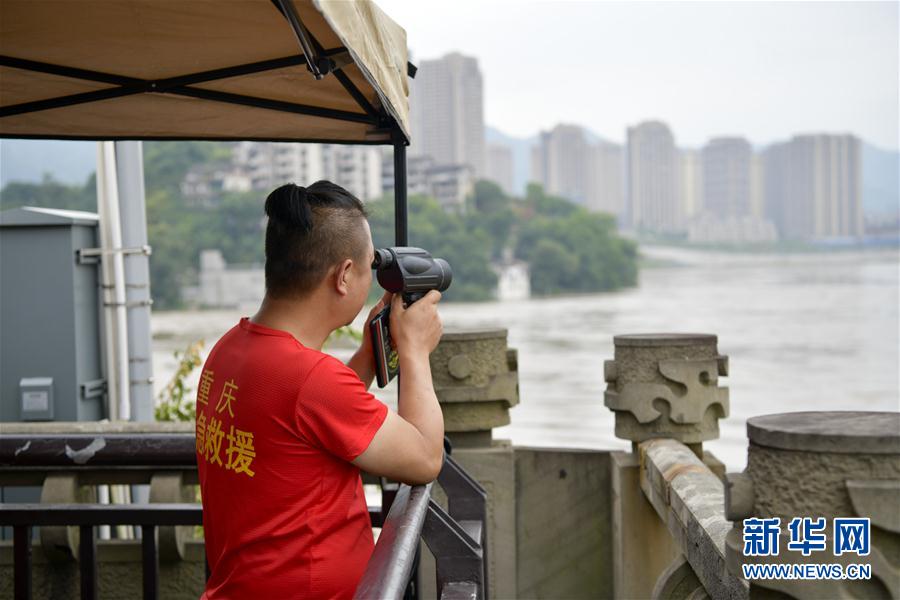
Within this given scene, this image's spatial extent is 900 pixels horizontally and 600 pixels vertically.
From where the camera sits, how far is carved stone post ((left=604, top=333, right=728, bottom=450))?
3.80 m

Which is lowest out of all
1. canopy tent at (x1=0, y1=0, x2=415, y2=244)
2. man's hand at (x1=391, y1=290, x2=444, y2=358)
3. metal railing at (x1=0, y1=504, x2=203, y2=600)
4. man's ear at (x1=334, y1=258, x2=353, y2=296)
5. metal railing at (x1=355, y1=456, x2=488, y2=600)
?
metal railing at (x1=0, y1=504, x2=203, y2=600)

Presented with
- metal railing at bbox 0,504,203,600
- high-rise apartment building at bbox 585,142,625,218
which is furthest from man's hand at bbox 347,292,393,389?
high-rise apartment building at bbox 585,142,625,218

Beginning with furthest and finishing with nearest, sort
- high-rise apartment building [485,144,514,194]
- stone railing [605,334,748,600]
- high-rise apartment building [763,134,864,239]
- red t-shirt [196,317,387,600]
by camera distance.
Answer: high-rise apartment building [485,144,514,194] < high-rise apartment building [763,134,864,239] < stone railing [605,334,748,600] < red t-shirt [196,317,387,600]

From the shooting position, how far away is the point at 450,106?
94.4m

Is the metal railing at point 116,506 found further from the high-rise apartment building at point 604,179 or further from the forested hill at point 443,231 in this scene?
the high-rise apartment building at point 604,179

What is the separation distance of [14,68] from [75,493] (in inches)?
60.0

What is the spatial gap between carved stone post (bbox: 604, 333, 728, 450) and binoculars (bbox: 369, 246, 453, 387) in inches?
64.9

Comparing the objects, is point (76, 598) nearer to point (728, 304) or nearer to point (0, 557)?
point (0, 557)

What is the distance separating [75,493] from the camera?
3754mm

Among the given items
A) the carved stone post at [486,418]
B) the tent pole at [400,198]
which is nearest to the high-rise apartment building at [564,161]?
the carved stone post at [486,418]

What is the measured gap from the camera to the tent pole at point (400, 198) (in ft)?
10.0

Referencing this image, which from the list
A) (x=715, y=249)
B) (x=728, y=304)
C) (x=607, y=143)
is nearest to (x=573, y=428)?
(x=715, y=249)

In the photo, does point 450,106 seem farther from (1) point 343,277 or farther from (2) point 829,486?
(2) point 829,486

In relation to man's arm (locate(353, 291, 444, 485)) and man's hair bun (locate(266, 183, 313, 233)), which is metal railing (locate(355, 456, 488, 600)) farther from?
man's hair bun (locate(266, 183, 313, 233))
